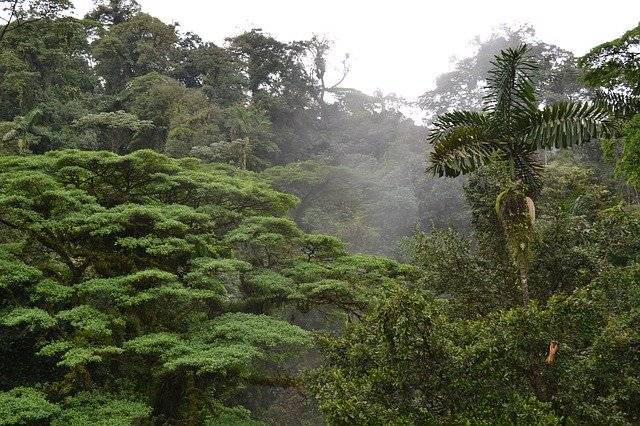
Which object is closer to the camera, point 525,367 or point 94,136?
point 525,367

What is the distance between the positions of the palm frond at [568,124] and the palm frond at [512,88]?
0.25 metres

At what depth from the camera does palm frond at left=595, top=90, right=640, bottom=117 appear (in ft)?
27.2

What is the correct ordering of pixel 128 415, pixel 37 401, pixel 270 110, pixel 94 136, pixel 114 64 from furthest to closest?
pixel 270 110
pixel 114 64
pixel 94 136
pixel 128 415
pixel 37 401

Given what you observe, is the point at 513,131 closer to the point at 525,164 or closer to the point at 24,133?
the point at 525,164

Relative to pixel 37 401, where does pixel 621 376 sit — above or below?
above

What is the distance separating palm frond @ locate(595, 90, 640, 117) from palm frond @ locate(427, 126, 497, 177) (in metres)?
1.97

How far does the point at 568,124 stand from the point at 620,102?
4.43ft

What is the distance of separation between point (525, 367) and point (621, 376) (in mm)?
1301

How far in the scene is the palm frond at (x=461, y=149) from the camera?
26.0 ft

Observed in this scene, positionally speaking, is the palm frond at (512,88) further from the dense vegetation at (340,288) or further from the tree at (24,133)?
the tree at (24,133)

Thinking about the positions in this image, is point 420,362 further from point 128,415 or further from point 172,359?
point 128,415

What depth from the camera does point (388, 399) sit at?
6.24 meters

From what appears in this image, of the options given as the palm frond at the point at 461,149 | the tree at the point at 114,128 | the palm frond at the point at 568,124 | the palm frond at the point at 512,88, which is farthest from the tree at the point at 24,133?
the palm frond at the point at 568,124

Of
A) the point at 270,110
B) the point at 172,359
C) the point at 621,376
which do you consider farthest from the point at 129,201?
the point at 270,110
